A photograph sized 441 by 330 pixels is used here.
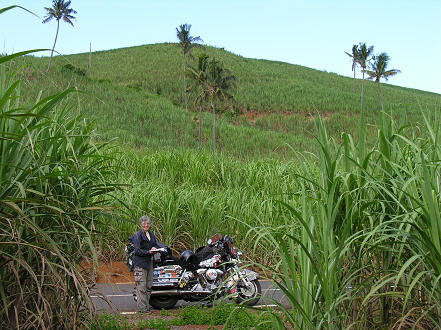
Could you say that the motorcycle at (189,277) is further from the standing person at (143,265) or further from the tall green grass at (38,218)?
the tall green grass at (38,218)

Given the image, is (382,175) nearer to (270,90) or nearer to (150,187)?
(150,187)

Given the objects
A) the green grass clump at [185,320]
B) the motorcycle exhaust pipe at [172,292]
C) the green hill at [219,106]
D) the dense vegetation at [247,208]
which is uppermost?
the green hill at [219,106]

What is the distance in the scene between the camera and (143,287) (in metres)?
8.23

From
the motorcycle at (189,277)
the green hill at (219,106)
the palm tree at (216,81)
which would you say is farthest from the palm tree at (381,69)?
the motorcycle at (189,277)

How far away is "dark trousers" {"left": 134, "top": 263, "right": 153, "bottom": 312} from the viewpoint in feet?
26.9

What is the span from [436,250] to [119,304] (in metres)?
7.03

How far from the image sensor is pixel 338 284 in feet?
13.0

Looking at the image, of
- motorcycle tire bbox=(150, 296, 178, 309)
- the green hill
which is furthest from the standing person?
the green hill

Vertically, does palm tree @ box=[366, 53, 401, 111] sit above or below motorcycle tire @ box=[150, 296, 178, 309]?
above

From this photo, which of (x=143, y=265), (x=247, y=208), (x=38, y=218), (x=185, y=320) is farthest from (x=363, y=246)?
(x=247, y=208)

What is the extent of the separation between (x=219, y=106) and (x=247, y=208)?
201ft

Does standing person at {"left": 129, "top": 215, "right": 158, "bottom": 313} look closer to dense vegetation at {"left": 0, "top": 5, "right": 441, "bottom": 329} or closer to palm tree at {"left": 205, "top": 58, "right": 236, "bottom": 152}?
dense vegetation at {"left": 0, "top": 5, "right": 441, "bottom": 329}

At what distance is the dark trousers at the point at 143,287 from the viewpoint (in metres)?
8.19

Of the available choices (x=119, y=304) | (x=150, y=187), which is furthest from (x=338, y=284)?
(x=150, y=187)
